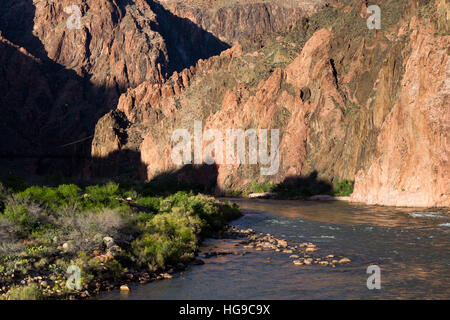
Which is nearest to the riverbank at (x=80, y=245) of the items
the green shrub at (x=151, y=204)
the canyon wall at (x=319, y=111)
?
the green shrub at (x=151, y=204)

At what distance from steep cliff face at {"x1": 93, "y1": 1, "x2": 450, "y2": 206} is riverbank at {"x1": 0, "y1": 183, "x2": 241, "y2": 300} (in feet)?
145

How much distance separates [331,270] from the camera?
85.9 feet

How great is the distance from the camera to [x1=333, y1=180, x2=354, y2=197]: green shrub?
89.0m

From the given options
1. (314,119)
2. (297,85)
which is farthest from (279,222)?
(297,85)

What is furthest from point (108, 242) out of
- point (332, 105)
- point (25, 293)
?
point (332, 105)

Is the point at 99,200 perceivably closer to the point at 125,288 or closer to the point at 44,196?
the point at 44,196

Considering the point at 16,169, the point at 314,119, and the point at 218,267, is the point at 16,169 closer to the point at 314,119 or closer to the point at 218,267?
the point at 314,119

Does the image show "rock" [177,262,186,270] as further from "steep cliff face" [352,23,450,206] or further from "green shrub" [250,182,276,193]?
"green shrub" [250,182,276,193]

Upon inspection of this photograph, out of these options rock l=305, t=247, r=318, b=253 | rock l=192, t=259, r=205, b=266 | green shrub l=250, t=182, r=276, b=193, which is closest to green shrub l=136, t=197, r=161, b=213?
rock l=192, t=259, r=205, b=266

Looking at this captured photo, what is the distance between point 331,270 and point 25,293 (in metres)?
16.5

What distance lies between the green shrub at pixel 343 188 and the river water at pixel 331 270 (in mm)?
44489

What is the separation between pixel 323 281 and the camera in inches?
934

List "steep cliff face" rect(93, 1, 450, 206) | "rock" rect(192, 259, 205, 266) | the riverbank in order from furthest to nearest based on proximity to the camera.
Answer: "steep cliff face" rect(93, 1, 450, 206), "rock" rect(192, 259, 205, 266), the riverbank

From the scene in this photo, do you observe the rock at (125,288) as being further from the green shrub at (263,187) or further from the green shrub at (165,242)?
the green shrub at (263,187)
